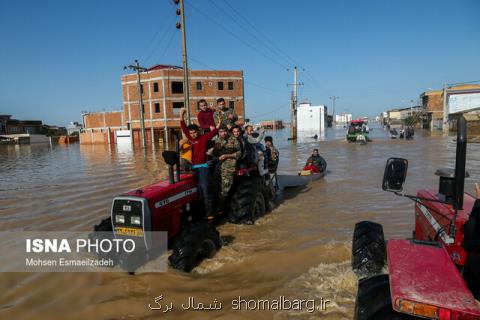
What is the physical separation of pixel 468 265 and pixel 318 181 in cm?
1041

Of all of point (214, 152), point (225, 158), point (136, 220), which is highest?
point (214, 152)

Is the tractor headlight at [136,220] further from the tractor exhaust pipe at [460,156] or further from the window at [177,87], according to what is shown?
the window at [177,87]

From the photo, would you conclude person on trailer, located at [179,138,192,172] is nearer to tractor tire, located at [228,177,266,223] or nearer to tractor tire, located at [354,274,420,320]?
tractor tire, located at [228,177,266,223]

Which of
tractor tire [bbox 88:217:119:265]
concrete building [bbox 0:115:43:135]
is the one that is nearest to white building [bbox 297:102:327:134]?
concrete building [bbox 0:115:43:135]

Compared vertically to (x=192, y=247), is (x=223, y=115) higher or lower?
higher

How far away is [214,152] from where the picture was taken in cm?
646

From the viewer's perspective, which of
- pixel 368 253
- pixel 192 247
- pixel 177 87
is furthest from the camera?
pixel 177 87

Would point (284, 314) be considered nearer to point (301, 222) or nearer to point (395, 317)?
point (395, 317)

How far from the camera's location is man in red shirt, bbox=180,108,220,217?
19.5ft

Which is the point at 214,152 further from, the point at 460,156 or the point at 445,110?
the point at 445,110

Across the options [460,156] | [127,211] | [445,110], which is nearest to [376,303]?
[460,156]

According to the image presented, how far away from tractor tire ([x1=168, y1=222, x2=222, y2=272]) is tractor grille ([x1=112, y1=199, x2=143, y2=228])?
0.64 meters

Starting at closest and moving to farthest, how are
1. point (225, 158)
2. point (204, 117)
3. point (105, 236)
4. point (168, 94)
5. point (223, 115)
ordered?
point (105, 236), point (225, 158), point (204, 117), point (223, 115), point (168, 94)

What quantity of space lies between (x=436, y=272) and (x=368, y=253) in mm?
1986
